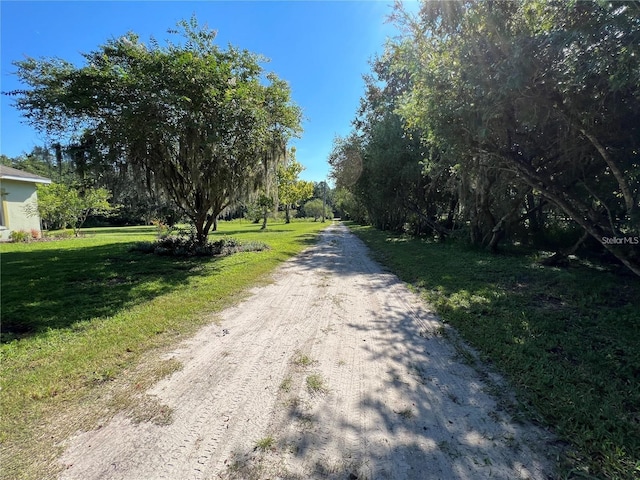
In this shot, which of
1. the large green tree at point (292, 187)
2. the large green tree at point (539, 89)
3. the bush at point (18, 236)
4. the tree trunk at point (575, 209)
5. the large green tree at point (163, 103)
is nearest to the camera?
the large green tree at point (539, 89)

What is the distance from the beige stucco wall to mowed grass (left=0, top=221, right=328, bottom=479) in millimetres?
8024

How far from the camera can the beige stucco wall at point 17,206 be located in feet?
44.8

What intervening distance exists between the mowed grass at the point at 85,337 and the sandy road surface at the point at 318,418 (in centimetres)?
22

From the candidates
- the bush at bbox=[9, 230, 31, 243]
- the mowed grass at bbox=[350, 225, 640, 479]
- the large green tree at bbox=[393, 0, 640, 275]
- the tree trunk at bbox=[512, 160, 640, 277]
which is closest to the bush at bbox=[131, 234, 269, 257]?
the mowed grass at bbox=[350, 225, 640, 479]

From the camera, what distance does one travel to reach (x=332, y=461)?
1.91 meters

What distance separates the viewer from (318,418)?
7.58 ft

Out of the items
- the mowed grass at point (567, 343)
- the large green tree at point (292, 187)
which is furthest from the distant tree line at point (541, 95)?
the large green tree at point (292, 187)

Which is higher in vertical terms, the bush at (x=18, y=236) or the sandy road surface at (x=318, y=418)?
the bush at (x=18, y=236)

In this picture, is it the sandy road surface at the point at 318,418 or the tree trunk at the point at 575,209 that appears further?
the tree trunk at the point at 575,209

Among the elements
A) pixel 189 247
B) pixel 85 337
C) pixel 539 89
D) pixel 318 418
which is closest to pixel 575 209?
pixel 539 89

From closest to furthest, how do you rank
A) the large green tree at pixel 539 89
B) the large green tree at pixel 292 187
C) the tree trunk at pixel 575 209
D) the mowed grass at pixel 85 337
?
the mowed grass at pixel 85 337, the large green tree at pixel 539 89, the tree trunk at pixel 575 209, the large green tree at pixel 292 187

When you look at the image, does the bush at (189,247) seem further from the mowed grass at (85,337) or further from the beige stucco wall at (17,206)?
the beige stucco wall at (17,206)

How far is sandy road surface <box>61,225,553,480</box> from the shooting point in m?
1.88

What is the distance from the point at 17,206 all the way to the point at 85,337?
1548 cm
